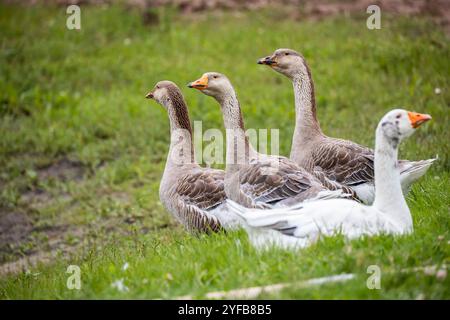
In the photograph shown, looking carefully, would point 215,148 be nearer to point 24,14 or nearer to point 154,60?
point 154,60

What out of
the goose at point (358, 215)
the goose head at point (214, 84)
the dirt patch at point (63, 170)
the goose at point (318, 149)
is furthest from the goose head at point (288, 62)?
the dirt patch at point (63, 170)

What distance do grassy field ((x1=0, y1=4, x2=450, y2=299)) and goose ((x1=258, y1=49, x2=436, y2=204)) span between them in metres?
0.57

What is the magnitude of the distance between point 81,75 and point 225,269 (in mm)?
9967

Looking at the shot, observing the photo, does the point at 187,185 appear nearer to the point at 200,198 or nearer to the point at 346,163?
the point at 200,198

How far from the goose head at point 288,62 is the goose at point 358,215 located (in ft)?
8.28

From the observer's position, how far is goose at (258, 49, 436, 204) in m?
7.74

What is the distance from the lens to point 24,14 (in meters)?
17.3

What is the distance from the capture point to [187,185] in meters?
7.61

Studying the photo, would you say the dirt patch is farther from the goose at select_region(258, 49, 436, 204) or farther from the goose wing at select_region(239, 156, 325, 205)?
the goose wing at select_region(239, 156, 325, 205)

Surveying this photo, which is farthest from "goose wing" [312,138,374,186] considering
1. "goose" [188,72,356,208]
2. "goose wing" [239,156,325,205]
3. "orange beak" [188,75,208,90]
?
"orange beak" [188,75,208,90]

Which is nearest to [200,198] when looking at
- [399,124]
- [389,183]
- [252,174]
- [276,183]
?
[252,174]

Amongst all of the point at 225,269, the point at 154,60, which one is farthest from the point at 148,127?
the point at 225,269

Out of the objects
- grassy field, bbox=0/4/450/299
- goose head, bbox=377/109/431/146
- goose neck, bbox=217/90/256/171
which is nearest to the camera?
grassy field, bbox=0/4/450/299
